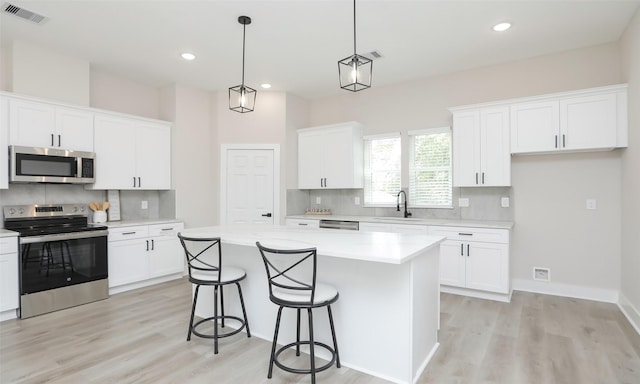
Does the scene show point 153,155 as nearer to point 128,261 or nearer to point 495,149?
point 128,261

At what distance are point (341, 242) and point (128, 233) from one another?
127 inches

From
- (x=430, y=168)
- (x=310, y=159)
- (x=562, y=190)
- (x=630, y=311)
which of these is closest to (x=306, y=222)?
(x=310, y=159)

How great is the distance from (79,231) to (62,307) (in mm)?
827

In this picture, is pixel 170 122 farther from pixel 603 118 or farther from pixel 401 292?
pixel 603 118

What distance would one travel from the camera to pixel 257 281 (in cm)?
303

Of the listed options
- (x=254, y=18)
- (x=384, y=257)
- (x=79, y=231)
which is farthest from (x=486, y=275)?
(x=79, y=231)

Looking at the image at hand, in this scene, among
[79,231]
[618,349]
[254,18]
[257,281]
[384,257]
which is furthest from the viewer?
[79,231]

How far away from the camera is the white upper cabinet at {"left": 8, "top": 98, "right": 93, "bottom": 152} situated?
366cm

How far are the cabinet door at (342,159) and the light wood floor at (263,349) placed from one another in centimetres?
237

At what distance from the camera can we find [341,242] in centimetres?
256

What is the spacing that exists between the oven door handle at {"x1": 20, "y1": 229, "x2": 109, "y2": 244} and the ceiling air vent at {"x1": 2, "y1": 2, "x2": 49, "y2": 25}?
216cm

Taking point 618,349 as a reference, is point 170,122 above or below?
above

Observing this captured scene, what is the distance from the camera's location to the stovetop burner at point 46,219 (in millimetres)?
3721

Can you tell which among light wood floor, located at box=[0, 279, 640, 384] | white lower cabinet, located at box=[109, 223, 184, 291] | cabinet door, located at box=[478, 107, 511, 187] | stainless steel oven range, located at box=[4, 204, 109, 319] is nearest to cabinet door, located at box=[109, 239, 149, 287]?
white lower cabinet, located at box=[109, 223, 184, 291]
